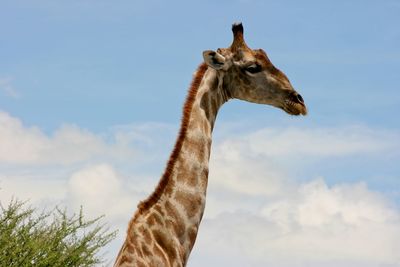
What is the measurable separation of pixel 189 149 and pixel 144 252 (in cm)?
165

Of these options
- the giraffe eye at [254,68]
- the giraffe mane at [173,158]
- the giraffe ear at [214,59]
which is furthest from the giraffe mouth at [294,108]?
the giraffe mane at [173,158]

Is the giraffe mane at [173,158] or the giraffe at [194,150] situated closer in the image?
the giraffe at [194,150]

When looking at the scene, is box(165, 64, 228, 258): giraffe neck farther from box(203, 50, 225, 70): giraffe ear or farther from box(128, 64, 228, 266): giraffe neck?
box(203, 50, 225, 70): giraffe ear

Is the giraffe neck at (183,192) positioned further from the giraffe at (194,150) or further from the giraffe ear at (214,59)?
the giraffe ear at (214,59)

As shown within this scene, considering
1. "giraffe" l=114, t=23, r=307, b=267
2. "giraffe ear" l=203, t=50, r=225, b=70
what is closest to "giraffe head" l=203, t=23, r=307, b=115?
"giraffe" l=114, t=23, r=307, b=267

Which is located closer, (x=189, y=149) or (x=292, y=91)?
(x=189, y=149)

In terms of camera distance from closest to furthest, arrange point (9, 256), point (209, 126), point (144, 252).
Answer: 1. point (144, 252)
2. point (209, 126)
3. point (9, 256)

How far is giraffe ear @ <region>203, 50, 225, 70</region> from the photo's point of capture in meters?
12.3

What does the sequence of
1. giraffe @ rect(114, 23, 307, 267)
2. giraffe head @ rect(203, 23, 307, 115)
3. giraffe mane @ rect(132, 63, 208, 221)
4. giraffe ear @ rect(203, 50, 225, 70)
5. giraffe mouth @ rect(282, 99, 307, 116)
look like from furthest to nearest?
giraffe mouth @ rect(282, 99, 307, 116)
giraffe head @ rect(203, 23, 307, 115)
giraffe ear @ rect(203, 50, 225, 70)
giraffe mane @ rect(132, 63, 208, 221)
giraffe @ rect(114, 23, 307, 267)

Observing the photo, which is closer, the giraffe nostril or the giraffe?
the giraffe

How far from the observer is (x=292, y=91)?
13.1 meters

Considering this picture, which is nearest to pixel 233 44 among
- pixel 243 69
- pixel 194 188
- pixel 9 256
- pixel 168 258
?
pixel 243 69

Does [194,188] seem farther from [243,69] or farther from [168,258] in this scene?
[243,69]

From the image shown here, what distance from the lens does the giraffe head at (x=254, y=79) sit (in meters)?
12.8
